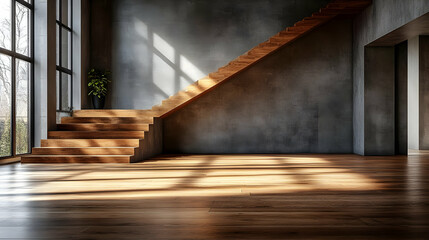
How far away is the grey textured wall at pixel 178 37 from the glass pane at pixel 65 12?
86cm

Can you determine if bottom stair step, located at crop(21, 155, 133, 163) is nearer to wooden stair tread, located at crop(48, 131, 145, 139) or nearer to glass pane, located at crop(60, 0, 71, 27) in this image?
wooden stair tread, located at crop(48, 131, 145, 139)

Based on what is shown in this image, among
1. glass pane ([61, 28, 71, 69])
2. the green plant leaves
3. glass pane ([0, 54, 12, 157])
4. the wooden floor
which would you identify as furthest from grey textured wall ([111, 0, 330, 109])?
the wooden floor

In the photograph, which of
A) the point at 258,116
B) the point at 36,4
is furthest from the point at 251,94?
the point at 36,4

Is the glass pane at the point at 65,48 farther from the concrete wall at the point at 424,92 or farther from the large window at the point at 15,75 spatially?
the concrete wall at the point at 424,92

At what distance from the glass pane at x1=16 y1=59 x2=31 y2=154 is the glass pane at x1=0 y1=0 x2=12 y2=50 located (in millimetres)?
398

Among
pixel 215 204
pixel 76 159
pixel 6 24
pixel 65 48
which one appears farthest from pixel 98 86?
pixel 215 204

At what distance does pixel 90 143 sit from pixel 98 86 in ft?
7.40

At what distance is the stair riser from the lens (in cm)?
676

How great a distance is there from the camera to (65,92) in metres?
8.27

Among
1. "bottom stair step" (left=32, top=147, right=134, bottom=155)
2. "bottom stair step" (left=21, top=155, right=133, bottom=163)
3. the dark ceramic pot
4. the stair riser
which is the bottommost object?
"bottom stair step" (left=21, top=155, right=133, bottom=163)

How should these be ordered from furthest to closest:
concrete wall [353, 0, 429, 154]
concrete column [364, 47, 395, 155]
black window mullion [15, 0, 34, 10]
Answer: concrete column [364, 47, 395, 155]
black window mullion [15, 0, 34, 10]
concrete wall [353, 0, 429, 154]

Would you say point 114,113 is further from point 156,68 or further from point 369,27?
point 369,27

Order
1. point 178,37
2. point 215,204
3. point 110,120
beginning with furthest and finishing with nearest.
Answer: point 178,37
point 110,120
point 215,204

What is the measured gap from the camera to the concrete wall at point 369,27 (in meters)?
5.71
